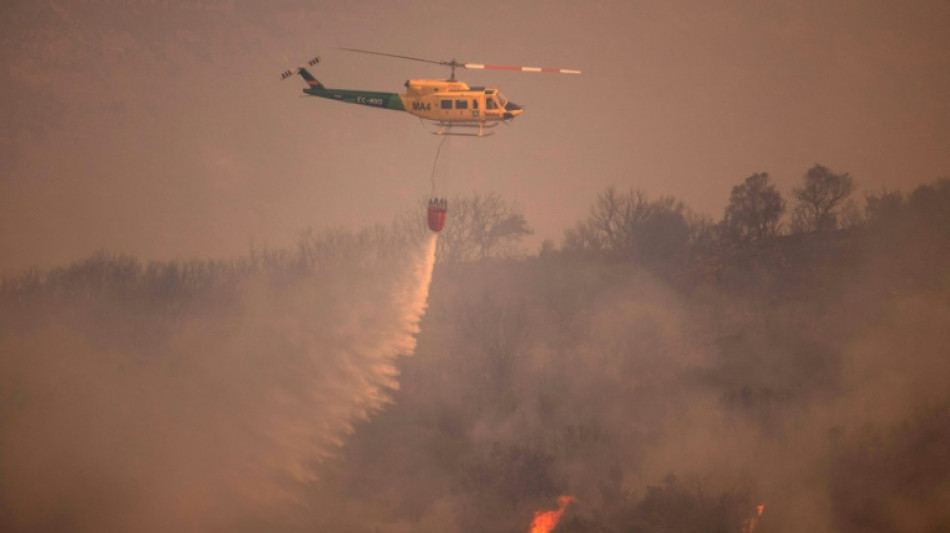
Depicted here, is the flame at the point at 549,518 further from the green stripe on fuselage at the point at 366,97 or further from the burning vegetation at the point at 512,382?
the green stripe on fuselage at the point at 366,97

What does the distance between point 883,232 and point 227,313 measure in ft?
124

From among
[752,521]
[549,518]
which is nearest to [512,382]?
[549,518]

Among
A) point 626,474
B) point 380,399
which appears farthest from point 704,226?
point 380,399

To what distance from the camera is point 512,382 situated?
48344mm

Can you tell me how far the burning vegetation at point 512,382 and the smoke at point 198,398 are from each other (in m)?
0.13

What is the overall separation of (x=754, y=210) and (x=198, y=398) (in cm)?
3306

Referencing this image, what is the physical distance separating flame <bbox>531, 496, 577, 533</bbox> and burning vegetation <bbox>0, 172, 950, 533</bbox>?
0.44ft

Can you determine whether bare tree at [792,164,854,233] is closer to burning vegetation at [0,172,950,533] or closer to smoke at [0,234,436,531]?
burning vegetation at [0,172,950,533]

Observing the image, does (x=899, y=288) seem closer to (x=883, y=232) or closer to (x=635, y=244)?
(x=883, y=232)

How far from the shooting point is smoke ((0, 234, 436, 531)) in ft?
125

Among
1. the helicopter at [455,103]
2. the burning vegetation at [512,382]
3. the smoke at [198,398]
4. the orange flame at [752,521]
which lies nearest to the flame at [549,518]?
the burning vegetation at [512,382]

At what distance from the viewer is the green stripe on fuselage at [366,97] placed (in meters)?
33.4

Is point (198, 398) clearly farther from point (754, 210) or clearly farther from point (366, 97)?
point (754, 210)

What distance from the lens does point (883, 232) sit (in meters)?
48.4
